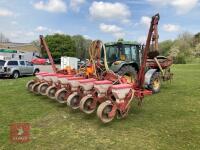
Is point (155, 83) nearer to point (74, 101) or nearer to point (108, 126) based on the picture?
point (74, 101)

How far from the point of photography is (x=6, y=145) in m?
6.61

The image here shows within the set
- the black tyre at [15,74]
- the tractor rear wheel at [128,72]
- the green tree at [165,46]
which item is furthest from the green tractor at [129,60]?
the green tree at [165,46]

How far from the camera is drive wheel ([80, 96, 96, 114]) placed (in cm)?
868

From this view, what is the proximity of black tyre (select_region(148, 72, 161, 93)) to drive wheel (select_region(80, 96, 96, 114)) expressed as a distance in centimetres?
518

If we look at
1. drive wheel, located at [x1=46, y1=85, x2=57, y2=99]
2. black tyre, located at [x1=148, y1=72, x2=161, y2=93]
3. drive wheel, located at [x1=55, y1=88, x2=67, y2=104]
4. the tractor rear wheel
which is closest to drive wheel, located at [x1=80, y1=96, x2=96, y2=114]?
drive wheel, located at [x1=55, y1=88, x2=67, y2=104]

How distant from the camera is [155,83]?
13812 millimetres


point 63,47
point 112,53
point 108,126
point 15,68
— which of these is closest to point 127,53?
point 112,53

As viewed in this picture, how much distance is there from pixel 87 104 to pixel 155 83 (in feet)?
19.3

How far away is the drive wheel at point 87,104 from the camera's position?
8680mm

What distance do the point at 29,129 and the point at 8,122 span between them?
1083 mm

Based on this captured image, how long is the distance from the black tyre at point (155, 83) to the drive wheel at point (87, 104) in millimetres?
5182

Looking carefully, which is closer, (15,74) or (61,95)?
(61,95)

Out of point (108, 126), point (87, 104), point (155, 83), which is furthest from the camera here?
point (155, 83)

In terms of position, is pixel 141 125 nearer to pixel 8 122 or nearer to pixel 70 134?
pixel 70 134
